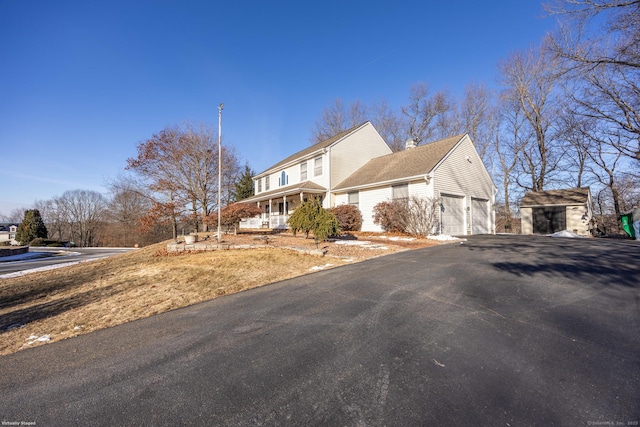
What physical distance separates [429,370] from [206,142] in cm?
2457

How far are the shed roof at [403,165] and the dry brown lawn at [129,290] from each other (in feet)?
22.2

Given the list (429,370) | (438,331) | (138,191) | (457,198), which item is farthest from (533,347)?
(138,191)

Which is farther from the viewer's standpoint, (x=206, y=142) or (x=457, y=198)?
(x=206, y=142)

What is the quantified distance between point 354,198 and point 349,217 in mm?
2003

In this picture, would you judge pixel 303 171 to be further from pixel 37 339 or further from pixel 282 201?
pixel 37 339

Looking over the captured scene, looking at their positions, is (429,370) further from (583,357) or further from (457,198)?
(457,198)

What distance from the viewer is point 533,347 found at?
2.69 meters

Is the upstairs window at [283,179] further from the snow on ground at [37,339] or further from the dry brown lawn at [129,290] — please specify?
the snow on ground at [37,339]

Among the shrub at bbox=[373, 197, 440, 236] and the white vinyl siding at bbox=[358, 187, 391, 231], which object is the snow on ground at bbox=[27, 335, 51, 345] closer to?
the shrub at bbox=[373, 197, 440, 236]

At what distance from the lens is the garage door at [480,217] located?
16.0 metres

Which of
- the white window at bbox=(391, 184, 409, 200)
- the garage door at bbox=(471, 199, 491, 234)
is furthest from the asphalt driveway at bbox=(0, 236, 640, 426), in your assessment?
the garage door at bbox=(471, 199, 491, 234)

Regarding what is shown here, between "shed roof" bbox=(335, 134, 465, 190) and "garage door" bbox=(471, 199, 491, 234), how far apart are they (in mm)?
3889

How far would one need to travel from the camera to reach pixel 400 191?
1488 cm

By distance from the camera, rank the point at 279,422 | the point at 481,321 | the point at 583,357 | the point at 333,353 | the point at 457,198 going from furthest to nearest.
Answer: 1. the point at 457,198
2. the point at 481,321
3. the point at 333,353
4. the point at 583,357
5. the point at 279,422
